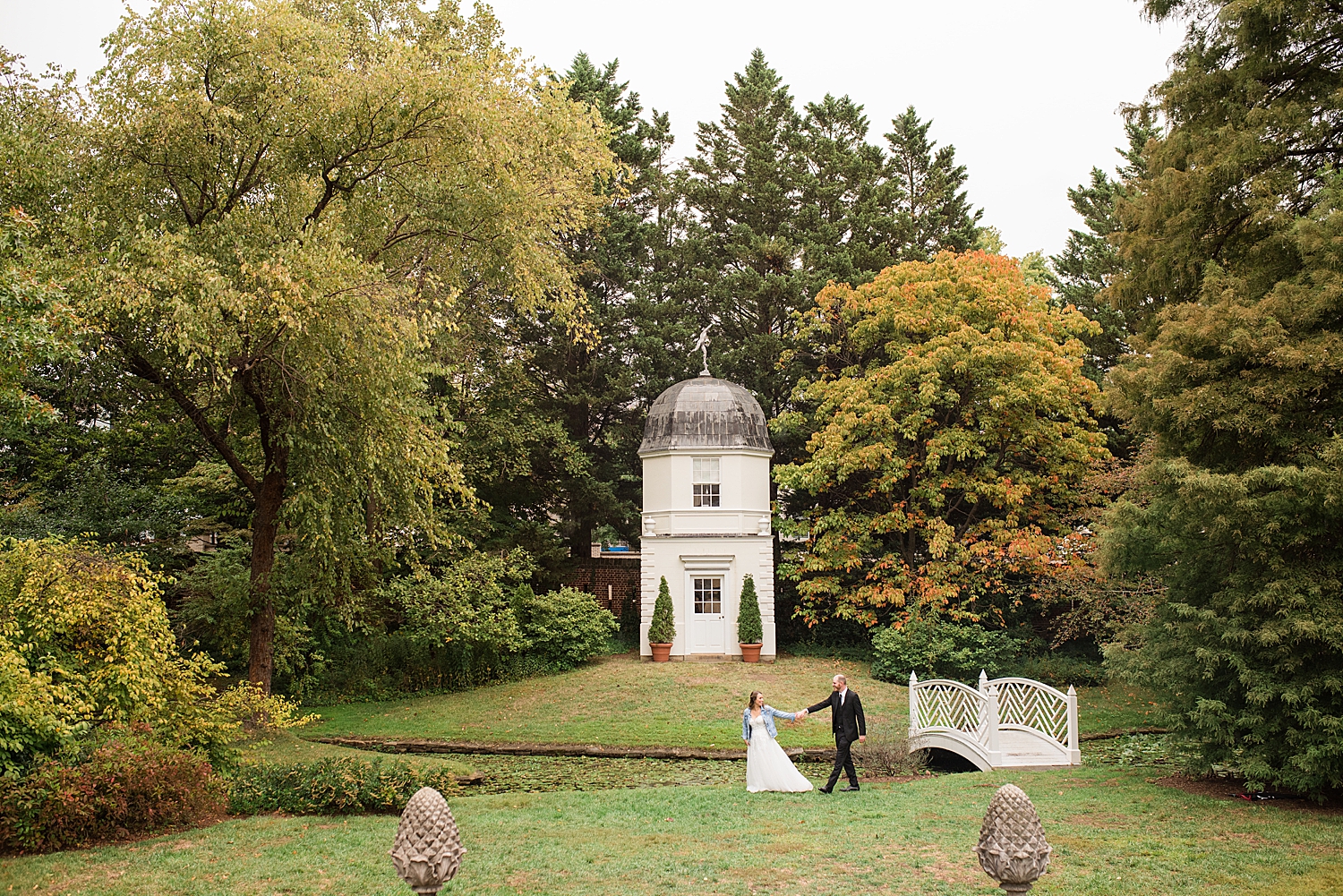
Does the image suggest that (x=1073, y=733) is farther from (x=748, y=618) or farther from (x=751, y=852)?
(x=748, y=618)

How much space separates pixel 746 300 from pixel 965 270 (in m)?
8.04

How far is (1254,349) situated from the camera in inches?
441

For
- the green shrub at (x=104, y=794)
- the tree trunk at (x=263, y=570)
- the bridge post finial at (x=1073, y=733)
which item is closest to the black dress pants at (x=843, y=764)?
the bridge post finial at (x=1073, y=733)

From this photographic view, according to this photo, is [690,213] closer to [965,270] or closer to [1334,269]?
[965,270]

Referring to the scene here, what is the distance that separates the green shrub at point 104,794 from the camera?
29.8 ft

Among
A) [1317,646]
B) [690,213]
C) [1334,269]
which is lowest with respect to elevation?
[1317,646]

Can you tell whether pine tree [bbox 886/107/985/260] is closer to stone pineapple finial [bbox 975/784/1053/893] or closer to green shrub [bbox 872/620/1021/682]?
green shrub [bbox 872/620/1021/682]

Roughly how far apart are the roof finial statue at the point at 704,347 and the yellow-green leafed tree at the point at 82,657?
18.8 m

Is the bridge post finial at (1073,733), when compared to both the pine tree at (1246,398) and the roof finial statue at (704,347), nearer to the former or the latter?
the pine tree at (1246,398)

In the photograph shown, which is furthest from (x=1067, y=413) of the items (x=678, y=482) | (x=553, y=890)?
(x=553, y=890)

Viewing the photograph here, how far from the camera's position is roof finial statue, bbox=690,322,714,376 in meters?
28.7

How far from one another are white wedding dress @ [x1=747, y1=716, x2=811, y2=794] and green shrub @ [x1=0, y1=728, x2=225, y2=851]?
22.6 ft

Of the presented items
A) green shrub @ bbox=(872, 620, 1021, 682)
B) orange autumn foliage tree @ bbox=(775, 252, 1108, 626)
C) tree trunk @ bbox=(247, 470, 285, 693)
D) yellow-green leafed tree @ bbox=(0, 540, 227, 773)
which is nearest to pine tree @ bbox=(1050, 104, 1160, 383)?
orange autumn foliage tree @ bbox=(775, 252, 1108, 626)

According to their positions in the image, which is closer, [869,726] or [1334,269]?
[1334,269]
